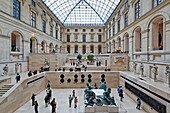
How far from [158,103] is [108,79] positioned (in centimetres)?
1007

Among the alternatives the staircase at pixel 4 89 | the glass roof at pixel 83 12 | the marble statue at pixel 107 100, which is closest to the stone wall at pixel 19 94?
the staircase at pixel 4 89

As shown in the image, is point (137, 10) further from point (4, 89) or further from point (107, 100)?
point (4, 89)

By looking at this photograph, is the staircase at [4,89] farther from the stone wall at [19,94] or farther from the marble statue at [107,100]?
the marble statue at [107,100]

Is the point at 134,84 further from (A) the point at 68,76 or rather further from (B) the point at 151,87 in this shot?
(A) the point at 68,76

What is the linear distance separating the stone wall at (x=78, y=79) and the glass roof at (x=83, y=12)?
1017 inches

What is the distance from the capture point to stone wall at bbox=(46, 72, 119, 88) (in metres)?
18.3

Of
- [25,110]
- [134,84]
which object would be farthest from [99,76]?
[25,110]

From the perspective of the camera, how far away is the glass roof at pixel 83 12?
3839 cm

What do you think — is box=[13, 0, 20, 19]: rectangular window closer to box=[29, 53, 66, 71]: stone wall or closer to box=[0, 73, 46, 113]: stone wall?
box=[29, 53, 66, 71]: stone wall

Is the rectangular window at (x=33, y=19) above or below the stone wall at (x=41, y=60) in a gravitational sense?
above

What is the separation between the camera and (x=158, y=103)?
8.44 metres

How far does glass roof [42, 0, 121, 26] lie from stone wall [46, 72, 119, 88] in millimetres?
25820

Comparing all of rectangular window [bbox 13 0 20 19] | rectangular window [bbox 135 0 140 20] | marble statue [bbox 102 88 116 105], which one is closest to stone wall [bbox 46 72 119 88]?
marble statue [bbox 102 88 116 105]

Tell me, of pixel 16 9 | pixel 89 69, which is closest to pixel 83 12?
pixel 89 69
